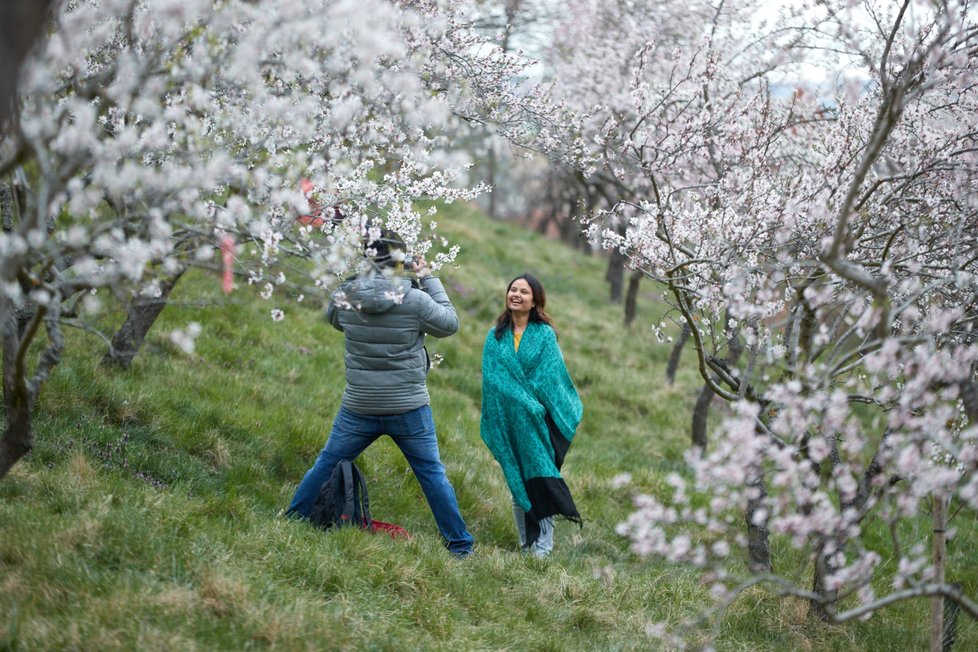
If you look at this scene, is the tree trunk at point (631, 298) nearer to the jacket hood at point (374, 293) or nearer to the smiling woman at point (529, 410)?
the smiling woman at point (529, 410)

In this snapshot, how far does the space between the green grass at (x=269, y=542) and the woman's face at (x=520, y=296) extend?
5.20 feet

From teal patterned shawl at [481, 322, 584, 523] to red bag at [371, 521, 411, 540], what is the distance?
0.96 m

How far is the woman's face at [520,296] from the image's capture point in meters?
6.35

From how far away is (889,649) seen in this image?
5746 millimetres

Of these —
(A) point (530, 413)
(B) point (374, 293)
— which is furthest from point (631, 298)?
(B) point (374, 293)

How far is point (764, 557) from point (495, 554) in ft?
6.59

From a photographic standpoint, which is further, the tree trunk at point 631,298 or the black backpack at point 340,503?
the tree trunk at point 631,298

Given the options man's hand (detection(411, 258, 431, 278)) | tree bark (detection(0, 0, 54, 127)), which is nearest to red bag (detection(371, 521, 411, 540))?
man's hand (detection(411, 258, 431, 278))

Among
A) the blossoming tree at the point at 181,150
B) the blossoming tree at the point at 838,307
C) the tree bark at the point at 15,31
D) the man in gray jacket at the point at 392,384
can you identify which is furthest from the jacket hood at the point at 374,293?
the tree bark at the point at 15,31

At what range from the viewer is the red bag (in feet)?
18.1

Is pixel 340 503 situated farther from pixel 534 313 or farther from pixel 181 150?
pixel 181 150

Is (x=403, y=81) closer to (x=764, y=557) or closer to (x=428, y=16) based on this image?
(x=428, y=16)

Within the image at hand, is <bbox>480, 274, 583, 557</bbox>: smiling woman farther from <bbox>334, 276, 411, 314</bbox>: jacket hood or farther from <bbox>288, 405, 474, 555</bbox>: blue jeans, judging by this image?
<bbox>334, 276, 411, 314</bbox>: jacket hood

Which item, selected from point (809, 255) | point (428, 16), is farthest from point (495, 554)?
point (428, 16)
